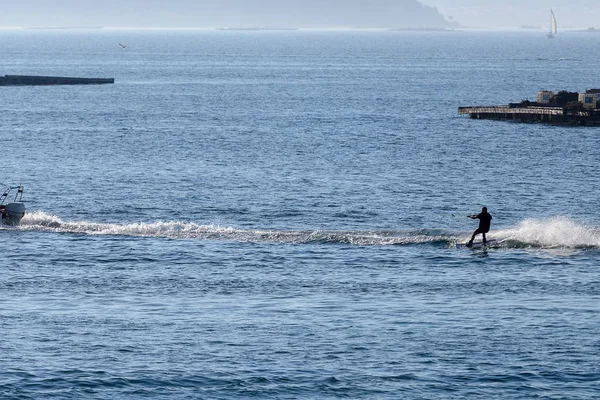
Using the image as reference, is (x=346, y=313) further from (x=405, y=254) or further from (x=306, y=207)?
(x=306, y=207)

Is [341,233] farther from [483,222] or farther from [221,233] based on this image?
[483,222]

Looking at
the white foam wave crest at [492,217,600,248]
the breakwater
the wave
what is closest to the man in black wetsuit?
the wave

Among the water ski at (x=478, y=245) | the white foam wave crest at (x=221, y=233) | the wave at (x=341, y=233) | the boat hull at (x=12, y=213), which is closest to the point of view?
the water ski at (x=478, y=245)

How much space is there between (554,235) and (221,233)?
1823 centimetres

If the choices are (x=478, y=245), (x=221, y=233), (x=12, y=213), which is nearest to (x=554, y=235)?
(x=478, y=245)

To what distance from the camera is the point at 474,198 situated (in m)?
81.4

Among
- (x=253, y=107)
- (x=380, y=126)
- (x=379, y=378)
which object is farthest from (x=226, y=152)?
(x=379, y=378)

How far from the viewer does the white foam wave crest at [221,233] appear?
6450 centimetres

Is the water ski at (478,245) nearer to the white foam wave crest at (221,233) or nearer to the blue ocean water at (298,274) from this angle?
the blue ocean water at (298,274)

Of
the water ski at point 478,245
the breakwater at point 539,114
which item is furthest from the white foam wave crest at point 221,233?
the breakwater at point 539,114

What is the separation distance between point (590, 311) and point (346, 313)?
10.1m

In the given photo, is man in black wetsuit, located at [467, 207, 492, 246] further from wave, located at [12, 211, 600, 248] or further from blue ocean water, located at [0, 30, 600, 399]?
wave, located at [12, 211, 600, 248]

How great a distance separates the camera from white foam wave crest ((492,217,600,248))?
61844 millimetres

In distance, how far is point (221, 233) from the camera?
6631 cm
